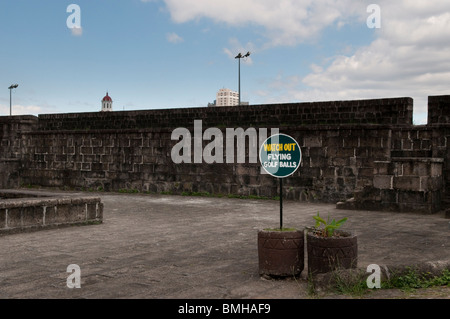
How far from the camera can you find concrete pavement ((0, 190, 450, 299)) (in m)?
4.88

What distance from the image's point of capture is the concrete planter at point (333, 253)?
198 inches

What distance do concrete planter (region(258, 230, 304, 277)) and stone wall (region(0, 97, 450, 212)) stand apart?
6829mm

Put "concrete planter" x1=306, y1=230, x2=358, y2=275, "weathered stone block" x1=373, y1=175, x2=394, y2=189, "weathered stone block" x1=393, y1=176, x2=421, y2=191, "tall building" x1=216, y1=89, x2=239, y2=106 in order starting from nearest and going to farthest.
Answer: "concrete planter" x1=306, y1=230, x2=358, y2=275, "weathered stone block" x1=393, y1=176, x2=421, y2=191, "weathered stone block" x1=373, y1=175, x2=394, y2=189, "tall building" x1=216, y1=89, x2=239, y2=106

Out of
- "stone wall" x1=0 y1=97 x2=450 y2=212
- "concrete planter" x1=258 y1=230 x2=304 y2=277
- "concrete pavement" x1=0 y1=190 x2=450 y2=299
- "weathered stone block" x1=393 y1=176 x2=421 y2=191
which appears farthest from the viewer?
"stone wall" x1=0 y1=97 x2=450 y2=212

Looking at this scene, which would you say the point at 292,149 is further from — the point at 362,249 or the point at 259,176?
the point at 259,176

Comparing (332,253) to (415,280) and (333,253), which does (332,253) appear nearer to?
(333,253)

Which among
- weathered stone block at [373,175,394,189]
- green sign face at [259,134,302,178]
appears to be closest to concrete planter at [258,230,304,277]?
green sign face at [259,134,302,178]

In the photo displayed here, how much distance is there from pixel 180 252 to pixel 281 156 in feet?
7.14

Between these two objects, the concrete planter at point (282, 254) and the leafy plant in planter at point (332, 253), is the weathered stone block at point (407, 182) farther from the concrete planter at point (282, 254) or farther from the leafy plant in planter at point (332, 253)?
the concrete planter at point (282, 254)

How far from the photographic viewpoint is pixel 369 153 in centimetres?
1254

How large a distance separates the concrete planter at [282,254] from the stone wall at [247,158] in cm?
683

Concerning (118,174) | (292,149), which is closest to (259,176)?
(118,174)

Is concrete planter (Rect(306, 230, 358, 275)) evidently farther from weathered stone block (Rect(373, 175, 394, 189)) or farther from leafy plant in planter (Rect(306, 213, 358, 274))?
weathered stone block (Rect(373, 175, 394, 189))
